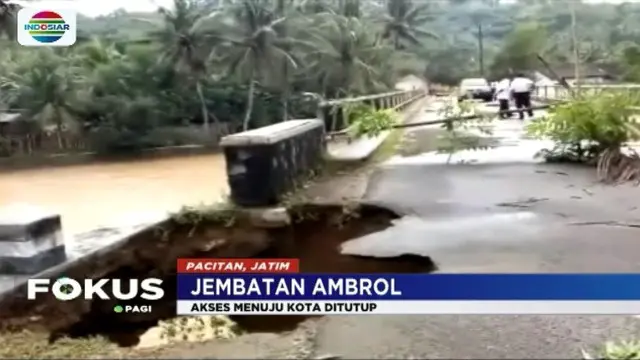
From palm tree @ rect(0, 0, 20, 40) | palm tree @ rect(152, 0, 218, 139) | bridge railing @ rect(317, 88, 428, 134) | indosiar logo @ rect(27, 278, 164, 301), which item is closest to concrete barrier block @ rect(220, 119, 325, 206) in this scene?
bridge railing @ rect(317, 88, 428, 134)

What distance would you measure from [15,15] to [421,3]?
2.83 feet

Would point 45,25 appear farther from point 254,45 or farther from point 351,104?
point 351,104

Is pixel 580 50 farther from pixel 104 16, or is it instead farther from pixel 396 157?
pixel 104 16

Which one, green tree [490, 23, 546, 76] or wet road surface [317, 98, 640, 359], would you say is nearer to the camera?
wet road surface [317, 98, 640, 359]

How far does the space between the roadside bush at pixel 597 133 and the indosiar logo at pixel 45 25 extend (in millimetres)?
1036

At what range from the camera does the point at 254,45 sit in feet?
5.37

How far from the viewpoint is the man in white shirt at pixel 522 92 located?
1745 millimetres

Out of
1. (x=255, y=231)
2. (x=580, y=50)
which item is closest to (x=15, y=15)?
(x=255, y=231)

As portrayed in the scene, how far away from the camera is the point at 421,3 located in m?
1.69

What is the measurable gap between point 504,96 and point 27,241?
3.62 feet

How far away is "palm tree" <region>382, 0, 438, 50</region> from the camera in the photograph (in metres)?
1.69
